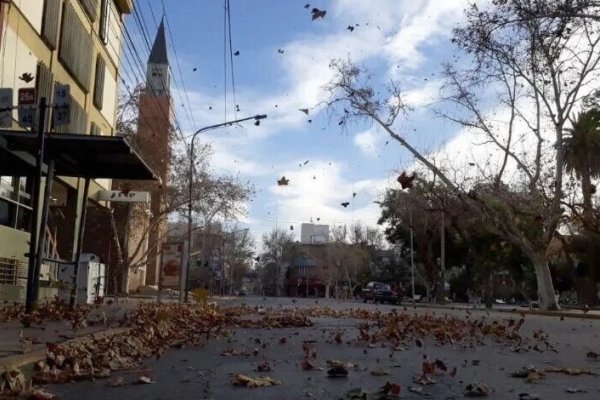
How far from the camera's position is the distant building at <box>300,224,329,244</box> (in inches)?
4367

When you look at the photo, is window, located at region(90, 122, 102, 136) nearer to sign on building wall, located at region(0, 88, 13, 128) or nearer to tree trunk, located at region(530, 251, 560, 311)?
sign on building wall, located at region(0, 88, 13, 128)

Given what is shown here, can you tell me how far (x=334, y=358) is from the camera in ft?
28.3

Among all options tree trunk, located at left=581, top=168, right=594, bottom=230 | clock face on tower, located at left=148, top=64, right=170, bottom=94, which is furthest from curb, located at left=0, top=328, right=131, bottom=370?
tree trunk, located at left=581, top=168, right=594, bottom=230

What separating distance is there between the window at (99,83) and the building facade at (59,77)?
2 cm

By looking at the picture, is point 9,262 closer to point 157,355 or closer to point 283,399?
point 157,355

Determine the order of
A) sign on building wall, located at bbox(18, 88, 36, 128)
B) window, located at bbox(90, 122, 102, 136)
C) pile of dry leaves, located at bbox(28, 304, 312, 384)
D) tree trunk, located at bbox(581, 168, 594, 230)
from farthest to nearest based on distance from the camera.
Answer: tree trunk, located at bbox(581, 168, 594, 230) → window, located at bbox(90, 122, 102, 136) → sign on building wall, located at bbox(18, 88, 36, 128) → pile of dry leaves, located at bbox(28, 304, 312, 384)

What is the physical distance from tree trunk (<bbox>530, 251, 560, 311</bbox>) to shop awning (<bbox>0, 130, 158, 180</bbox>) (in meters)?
24.4

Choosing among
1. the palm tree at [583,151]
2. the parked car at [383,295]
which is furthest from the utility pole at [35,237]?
the parked car at [383,295]

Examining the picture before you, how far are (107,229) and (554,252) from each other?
3656 centimetres

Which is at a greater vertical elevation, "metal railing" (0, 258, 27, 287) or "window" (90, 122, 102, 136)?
"window" (90, 122, 102, 136)

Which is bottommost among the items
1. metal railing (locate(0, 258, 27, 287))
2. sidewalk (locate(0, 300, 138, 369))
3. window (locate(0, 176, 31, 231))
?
sidewalk (locate(0, 300, 138, 369))

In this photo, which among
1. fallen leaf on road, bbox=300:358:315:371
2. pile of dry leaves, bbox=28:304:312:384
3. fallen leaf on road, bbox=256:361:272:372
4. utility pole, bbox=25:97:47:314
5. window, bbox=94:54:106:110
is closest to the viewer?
pile of dry leaves, bbox=28:304:312:384

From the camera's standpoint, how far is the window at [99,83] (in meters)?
26.2

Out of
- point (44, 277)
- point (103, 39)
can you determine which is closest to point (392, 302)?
point (103, 39)
